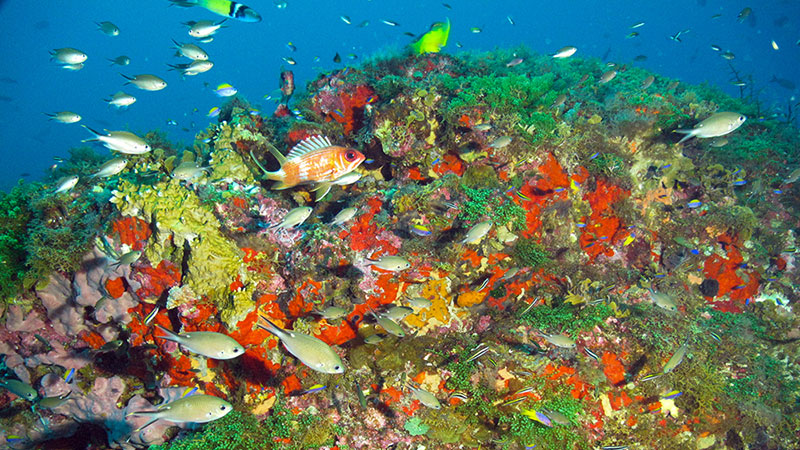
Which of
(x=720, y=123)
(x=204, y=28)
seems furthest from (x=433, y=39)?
(x=720, y=123)

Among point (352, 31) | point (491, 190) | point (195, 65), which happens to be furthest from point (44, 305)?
point (352, 31)

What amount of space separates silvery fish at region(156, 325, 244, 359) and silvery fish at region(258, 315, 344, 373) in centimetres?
47

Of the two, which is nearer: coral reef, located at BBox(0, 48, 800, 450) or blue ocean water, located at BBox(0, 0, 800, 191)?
coral reef, located at BBox(0, 48, 800, 450)

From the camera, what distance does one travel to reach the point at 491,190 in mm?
5477

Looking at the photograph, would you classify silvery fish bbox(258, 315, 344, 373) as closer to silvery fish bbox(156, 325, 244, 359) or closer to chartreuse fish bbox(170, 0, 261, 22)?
silvery fish bbox(156, 325, 244, 359)

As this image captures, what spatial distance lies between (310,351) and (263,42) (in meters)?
184

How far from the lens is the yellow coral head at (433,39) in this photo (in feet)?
27.3

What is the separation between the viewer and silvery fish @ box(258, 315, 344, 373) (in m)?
3.10

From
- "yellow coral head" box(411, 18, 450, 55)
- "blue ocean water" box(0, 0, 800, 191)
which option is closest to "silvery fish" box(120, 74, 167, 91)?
"yellow coral head" box(411, 18, 450, 55)

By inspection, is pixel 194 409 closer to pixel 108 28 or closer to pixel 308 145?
pixel 308 145

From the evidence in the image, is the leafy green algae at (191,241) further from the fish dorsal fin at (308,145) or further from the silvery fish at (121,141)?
the fish dorsal fin at (308,145)

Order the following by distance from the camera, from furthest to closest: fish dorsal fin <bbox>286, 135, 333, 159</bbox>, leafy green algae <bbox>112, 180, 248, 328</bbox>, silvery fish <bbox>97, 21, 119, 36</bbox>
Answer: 1. silvery fish <bbox>97, 21, 119, 36</bbox>
2. leafy green algae <bbox>112, 180, 248, 328</bbox>
3. fish dorsal fin <bbox>286, 135, 333, 159</bbox>

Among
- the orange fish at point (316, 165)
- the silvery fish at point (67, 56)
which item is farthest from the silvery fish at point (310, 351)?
the silvery fish at point (67, 56)

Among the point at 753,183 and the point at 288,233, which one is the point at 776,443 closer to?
the point at 753,183
